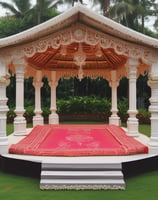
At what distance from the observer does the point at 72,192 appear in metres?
4.41

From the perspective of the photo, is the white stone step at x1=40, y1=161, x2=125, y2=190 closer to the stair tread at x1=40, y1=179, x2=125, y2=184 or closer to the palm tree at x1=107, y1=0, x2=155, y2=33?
the stair tread at x1=40, y1=179, x2=125, y2=184

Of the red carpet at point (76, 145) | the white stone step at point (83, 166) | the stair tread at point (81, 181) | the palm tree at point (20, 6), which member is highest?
the palm tree at point (20, 6)

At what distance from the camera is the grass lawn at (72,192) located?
418 centimetres

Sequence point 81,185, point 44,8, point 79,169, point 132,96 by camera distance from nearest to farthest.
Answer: point 81,185, point 79,169, point 132,96, point 44,8

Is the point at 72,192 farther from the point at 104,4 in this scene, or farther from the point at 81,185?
the point at 104,4

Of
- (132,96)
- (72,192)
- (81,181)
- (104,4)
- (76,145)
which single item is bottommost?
(72,192)

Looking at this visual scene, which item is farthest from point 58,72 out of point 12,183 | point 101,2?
point 101,2

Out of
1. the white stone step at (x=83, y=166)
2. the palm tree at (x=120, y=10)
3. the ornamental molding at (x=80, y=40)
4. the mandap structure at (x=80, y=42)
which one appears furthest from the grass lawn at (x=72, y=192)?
the palm tree at (x=120, y=10)

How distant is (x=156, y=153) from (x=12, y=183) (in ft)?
8.75

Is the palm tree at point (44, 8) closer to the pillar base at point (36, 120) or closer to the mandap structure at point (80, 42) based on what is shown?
the pillar base at point (36, 120)

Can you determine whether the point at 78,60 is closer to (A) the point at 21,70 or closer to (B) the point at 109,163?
(A) the point at 21,70

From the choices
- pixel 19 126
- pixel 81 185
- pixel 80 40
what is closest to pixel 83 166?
pixel 81 185

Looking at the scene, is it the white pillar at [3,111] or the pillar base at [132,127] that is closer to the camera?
the white pillar at [3,111]

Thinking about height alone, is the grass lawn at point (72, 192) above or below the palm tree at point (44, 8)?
below
